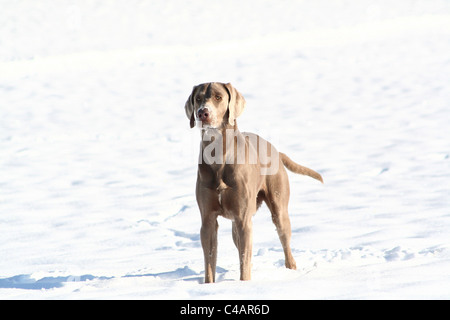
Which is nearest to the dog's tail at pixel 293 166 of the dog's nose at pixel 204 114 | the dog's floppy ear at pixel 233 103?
the dog's floppy ear at pixel 233 103

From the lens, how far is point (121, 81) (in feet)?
62.1

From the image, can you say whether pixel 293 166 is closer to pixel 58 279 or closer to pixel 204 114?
pixel 204 114

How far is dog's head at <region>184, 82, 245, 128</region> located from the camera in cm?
380

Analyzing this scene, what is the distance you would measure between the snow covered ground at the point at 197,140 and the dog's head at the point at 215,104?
119 cm

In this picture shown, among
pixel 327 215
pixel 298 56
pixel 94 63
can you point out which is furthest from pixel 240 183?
pixel 94 63

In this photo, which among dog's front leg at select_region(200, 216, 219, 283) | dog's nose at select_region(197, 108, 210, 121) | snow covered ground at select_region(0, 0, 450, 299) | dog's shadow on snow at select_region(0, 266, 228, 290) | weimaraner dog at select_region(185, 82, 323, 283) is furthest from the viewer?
snow covered ground at select_region(0, 0, 450, 299)

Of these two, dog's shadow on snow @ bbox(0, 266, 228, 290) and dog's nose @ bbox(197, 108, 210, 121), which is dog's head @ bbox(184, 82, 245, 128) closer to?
dog's nose @ bbox(197, 108, 210, 121)

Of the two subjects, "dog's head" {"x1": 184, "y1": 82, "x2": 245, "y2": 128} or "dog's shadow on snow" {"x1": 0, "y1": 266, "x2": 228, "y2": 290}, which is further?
"dog's shadow on snow" {"x1": 0, "y1": 266, "x2": 228, "y2": 290}

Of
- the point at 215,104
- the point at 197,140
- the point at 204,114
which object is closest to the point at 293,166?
the point at 215,104

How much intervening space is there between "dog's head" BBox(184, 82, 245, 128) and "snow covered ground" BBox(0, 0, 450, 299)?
1187 millimetres

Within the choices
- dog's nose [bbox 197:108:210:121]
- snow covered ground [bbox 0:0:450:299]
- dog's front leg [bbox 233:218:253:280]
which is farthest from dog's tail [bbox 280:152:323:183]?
dog's nose [bbox 197:108:210:121]

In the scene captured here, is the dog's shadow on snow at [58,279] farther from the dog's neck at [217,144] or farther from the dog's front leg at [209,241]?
the dog's neck at [217,144]

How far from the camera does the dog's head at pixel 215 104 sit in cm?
380

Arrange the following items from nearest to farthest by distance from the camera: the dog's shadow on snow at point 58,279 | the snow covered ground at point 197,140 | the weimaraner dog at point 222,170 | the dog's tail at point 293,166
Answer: the weimaraner dog at point 222,170 → the dog's shadow on snow at point 58,279 → the snow covered ground at point 197,140 → the dog's tail at point 293,166
